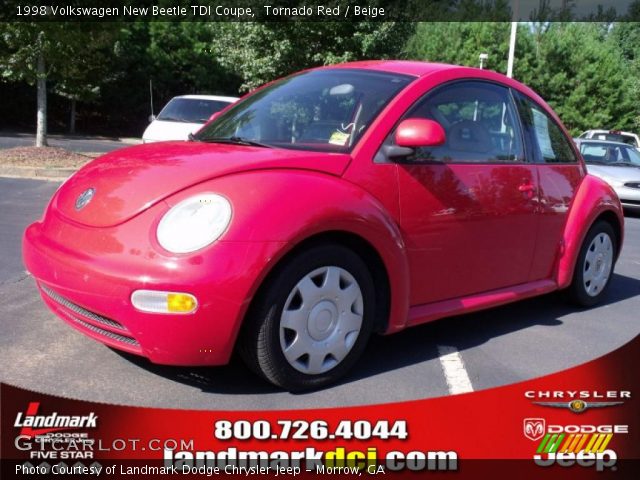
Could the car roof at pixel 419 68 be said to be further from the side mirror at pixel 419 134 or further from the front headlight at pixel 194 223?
the front headlight at pixel 194 223

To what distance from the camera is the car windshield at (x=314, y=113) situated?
3447 millimetres

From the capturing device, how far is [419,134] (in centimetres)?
328

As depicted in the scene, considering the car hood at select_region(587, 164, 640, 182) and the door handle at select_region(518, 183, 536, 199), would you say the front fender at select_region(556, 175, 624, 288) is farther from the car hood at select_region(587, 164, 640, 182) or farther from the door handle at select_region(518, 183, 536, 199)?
the car hood at select_region(587, 164, 640, 182)

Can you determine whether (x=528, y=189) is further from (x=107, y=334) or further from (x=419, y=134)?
(x=107, y=334)

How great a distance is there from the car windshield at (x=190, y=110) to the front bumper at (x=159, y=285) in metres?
8.07

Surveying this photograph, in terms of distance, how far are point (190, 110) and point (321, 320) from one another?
8.51 metres

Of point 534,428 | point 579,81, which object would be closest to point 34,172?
point 534,428

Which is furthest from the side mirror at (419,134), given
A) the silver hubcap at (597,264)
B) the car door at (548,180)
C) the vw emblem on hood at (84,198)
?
the silver hubcap at (597,264)

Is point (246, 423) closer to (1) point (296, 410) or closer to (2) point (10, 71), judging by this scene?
(1) point (296, 410)

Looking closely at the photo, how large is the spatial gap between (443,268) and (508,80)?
4.90 ft

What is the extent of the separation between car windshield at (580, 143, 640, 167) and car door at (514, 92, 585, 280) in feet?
28.8

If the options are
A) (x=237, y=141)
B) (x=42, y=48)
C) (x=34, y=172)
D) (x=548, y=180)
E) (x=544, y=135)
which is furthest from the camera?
(x=42, y=48)

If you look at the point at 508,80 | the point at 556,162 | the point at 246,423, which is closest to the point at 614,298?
the point at 556,162

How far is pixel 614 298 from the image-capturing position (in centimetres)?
546
